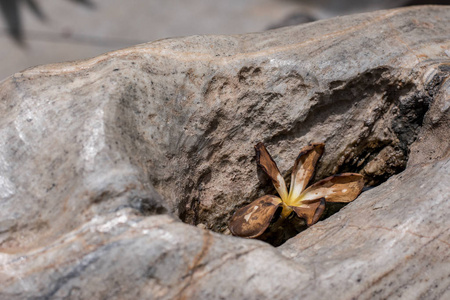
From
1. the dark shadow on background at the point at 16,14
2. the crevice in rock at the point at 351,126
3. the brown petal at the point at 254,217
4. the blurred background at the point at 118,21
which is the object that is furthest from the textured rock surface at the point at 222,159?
the dark shadow on background at the point at 16,14

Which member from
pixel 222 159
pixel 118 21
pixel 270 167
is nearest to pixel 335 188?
pixel 270 167

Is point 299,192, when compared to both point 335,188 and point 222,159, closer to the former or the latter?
point 335,188

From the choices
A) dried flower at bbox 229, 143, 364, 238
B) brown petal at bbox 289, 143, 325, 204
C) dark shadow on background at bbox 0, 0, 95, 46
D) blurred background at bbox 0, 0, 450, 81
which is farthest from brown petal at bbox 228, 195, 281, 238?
dark shadow on background at bbox 0, 0, 95, 46

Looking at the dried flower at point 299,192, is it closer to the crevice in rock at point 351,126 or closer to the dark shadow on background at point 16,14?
the crevice in rock at point 351,126

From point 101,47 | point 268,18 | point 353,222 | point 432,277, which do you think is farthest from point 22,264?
point 268,18

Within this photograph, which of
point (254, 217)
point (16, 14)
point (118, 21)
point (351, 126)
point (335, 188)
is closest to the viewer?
point (254, 217)

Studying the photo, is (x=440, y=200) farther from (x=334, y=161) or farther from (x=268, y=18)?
(x=268, y=18)
